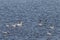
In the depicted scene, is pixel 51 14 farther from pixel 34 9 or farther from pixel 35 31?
pixel 35 31

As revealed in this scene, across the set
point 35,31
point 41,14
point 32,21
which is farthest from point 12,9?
point 35,31

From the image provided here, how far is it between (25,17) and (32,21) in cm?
172

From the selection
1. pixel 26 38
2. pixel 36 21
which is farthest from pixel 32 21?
pixel 26 38

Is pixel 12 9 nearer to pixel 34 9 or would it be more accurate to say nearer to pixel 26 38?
pixel 34 9

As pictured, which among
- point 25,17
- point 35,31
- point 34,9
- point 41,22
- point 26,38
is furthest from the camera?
point 34,9

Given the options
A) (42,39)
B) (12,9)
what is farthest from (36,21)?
(12,9)

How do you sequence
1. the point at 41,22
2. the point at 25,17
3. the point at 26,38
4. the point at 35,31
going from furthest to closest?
the point at 25,17
the point at 41,22
the point at 35,31
the point at 26,38

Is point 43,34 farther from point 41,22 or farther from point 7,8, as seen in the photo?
point 7,8

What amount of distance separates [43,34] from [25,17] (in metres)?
5.60

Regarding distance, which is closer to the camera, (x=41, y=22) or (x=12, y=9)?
(x=41, y=22)

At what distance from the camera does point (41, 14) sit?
26.6 meters

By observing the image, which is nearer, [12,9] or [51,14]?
[51,14]

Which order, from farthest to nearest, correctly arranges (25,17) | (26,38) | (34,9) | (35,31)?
1. (34,9)
2. (25,17)
3. (35,31)
4. (26,38)

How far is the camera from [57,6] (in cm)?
3102
